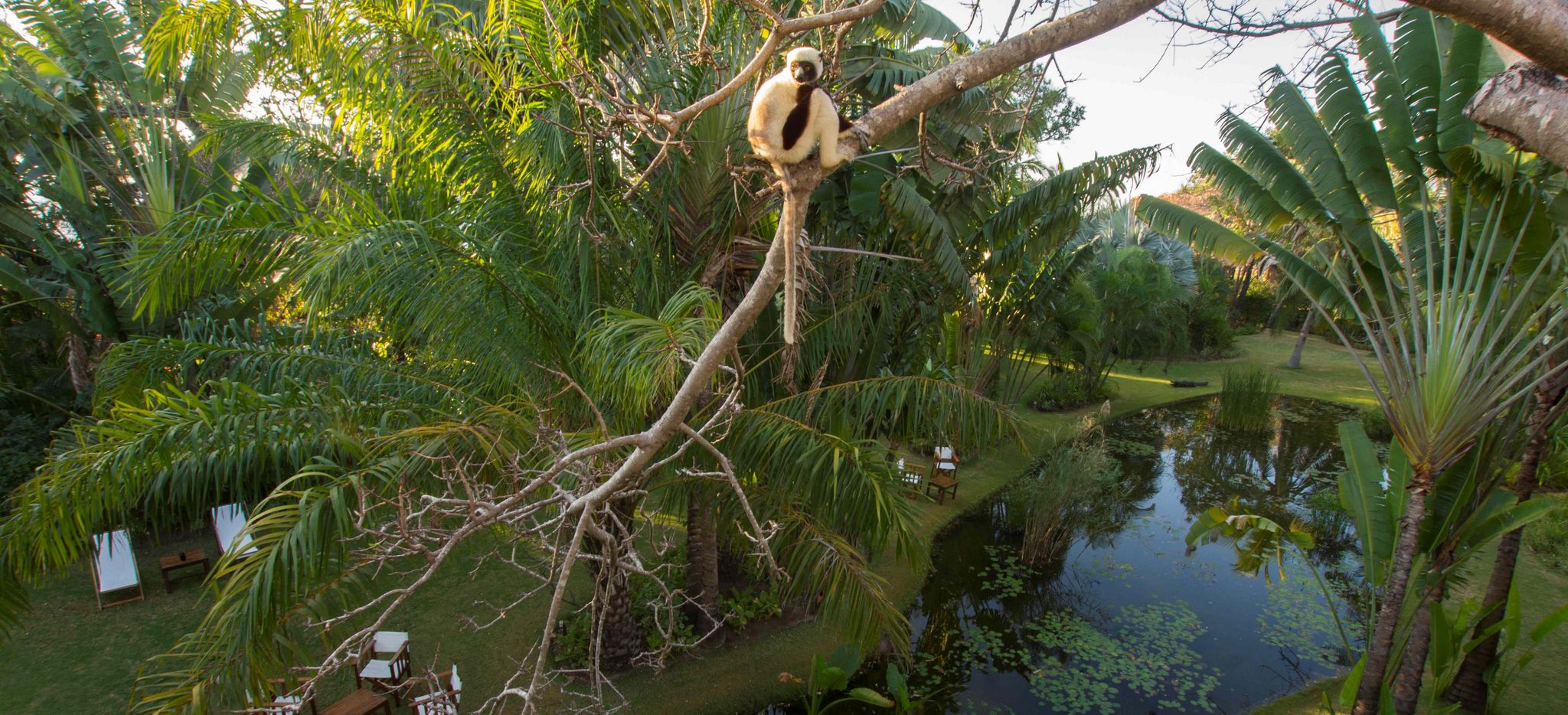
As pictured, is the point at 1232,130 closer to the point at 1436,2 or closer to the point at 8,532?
the point at 1436,2

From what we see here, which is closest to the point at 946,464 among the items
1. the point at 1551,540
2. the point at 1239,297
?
the point at 1551,540

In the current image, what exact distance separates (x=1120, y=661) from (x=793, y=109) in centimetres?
651

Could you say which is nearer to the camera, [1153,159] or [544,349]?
[544,349]

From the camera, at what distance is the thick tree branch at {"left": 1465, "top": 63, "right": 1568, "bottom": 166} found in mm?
2303

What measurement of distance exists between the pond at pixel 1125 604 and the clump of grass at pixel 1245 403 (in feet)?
6.69

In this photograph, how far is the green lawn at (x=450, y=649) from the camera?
18.9 ft

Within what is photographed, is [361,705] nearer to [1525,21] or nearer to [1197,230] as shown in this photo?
[1525,21]

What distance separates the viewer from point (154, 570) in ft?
25.3

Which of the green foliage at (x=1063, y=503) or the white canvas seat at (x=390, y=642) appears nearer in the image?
the white canvas seat at (x=390, y=642)

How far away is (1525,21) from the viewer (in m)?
2.29

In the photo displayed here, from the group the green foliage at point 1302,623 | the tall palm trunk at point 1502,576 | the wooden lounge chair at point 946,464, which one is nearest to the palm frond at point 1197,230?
the tall palm trunk at point 1502,576

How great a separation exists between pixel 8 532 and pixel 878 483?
4.33 metres

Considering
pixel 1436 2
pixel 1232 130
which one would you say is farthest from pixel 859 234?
pixel 1436 2

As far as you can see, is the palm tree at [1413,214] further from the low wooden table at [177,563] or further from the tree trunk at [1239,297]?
the tree trunk at [1239,297]
